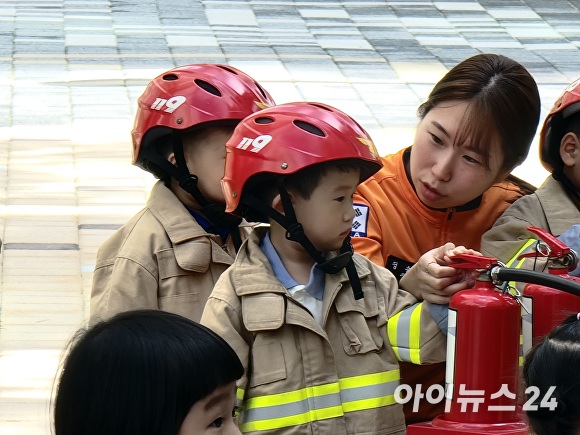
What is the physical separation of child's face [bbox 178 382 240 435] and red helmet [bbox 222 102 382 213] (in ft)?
3.02

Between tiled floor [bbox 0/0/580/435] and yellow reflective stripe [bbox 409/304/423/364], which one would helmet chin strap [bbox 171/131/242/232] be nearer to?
yellow reflective stripe [bbox 409/304/423/364]

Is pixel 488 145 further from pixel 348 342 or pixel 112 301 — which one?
pixel 112 301

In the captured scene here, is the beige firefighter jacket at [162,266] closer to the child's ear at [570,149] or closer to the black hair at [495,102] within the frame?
the black hair at [495,102]

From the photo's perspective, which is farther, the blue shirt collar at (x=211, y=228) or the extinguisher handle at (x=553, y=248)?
the blue shirt collar at (x=211, y=228)

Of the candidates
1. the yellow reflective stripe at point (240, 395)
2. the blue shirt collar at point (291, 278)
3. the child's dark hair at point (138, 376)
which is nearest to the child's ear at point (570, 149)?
the blue shirt collar at point (291, 278)

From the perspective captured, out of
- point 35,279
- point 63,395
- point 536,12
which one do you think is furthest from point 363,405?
point 536,12

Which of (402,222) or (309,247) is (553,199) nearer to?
(402,222)

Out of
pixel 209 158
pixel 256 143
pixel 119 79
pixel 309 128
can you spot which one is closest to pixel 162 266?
pixel 209 158

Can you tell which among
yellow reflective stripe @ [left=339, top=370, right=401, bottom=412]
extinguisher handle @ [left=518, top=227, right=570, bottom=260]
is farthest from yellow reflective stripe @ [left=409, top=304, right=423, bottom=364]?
extinguisher handle @ [left=518, top=227, right=570, bottom=260]

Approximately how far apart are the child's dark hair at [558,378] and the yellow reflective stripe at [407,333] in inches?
21.1

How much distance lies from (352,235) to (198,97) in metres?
0.62

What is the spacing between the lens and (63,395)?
2.13 m

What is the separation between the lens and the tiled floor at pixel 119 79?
5.85 metres

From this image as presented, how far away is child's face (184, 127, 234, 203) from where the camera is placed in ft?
11.3
